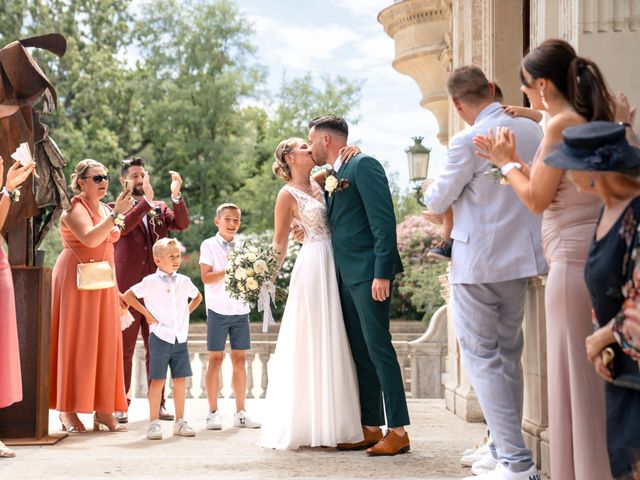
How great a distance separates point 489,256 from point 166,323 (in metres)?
3.26

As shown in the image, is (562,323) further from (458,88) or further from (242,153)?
(242,153)

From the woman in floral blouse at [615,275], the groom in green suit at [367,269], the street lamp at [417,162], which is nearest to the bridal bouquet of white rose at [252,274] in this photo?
the groom in green suit at [367,269]

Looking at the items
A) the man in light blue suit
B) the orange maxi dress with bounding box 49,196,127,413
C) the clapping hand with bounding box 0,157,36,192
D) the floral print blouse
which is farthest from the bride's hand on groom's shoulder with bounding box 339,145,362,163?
the floral print blouse

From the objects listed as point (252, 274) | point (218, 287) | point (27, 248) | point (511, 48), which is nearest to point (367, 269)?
point (252, 274)

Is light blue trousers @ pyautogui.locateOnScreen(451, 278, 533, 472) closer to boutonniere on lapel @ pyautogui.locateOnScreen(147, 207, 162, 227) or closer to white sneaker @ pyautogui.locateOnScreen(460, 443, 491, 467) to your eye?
white sneaker @ pyautogui.locateOnScreen(460, 443, 491, 467)

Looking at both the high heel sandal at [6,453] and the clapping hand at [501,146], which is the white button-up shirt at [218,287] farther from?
the clapping hand at [501,146]

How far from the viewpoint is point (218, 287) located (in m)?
8.07

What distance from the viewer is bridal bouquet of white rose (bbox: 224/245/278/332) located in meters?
6.76

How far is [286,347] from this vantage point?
673cm

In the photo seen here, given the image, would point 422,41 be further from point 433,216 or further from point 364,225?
point 433,216

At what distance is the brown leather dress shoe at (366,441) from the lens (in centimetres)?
652

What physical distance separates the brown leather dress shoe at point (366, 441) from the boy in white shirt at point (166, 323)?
149cm

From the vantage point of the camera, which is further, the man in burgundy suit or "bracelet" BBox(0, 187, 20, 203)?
the man in burgundy suit

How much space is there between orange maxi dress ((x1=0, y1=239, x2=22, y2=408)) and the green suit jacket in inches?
87.1
